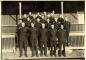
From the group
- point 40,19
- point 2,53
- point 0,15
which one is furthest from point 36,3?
point 2,53

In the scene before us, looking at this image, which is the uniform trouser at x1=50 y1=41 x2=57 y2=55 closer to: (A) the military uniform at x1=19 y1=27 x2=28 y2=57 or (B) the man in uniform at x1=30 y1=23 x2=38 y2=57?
(B) the man in uniform at x1=30 y1=23 x2=38 y2=57

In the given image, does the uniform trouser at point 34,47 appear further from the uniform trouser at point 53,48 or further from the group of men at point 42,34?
the uniform trouser at point 53,48

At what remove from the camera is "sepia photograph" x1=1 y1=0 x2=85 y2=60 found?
5922mm

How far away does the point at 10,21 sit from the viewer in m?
6.36

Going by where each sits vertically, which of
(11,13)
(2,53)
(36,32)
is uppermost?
(11,13)

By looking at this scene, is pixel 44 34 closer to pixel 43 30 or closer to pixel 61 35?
pixel 43 30

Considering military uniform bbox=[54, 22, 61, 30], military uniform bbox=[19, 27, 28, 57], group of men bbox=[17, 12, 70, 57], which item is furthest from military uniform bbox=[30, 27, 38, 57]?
military uniform bbox=[54, 22, 61, 30]

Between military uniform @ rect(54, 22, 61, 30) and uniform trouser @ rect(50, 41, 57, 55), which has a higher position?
military uniform @ rect(54, 22, 61, 30)

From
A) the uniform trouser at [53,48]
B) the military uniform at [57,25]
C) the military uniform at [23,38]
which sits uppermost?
the military uniform at [57,25]

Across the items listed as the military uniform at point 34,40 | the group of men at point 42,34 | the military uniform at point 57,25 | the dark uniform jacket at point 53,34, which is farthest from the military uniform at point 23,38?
the military uniform at point 57,25

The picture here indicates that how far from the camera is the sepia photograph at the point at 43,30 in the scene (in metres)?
5.92

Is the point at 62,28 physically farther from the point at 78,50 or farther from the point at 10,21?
the point at 10,21

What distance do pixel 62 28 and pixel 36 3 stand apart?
2.78 ft

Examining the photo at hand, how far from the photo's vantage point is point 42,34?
587 centimetres
